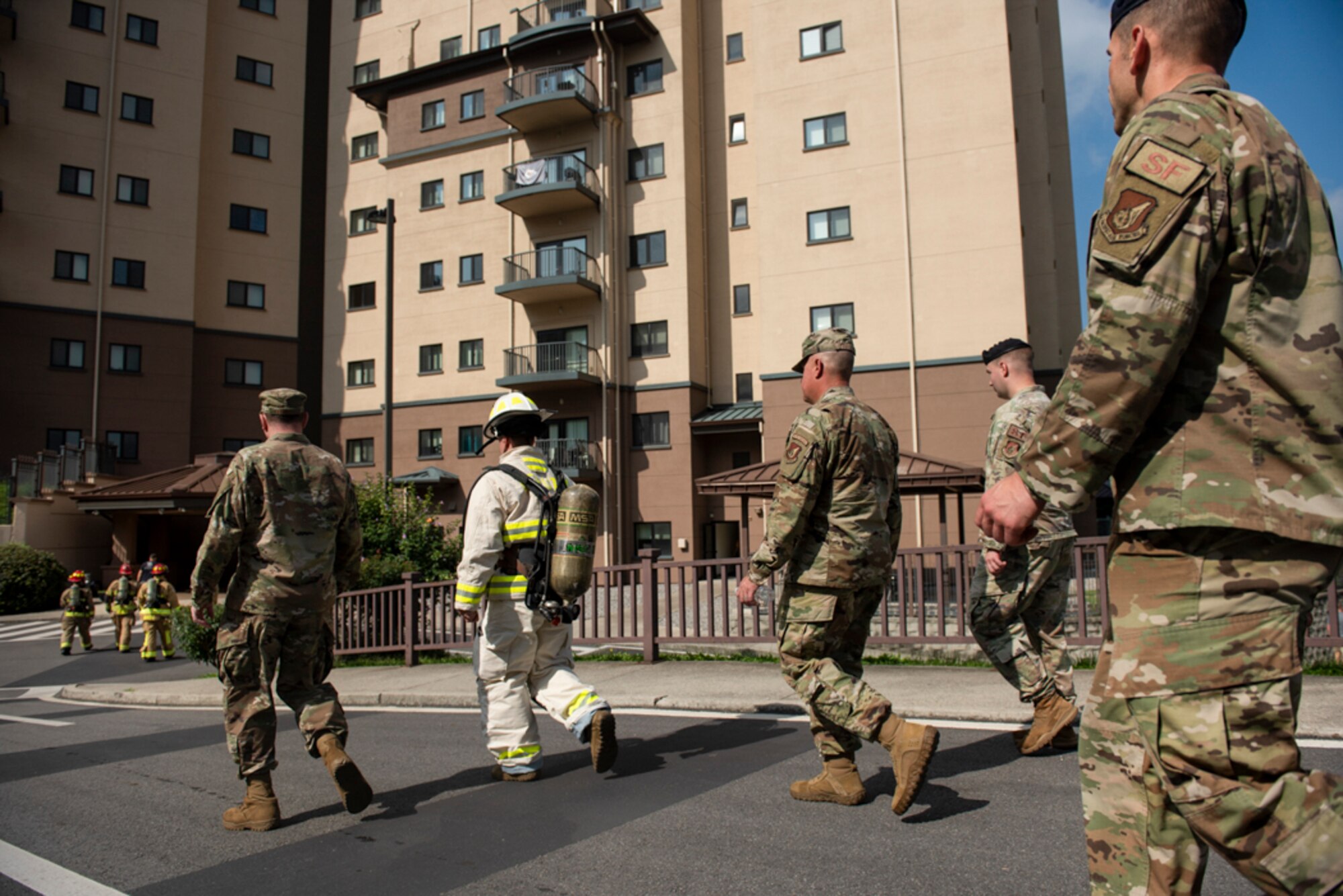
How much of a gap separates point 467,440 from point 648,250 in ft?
31.1

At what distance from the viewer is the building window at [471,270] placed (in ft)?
106

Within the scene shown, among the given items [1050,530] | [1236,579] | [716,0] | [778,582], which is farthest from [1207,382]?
[716,0]

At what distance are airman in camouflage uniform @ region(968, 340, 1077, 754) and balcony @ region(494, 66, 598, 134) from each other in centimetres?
2720

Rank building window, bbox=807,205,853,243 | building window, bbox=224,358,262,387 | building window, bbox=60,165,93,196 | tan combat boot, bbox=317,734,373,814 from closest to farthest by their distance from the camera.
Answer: tan combat boot, bbox=317,734,373,814, building window, bbox=807,205,853,243, building window, bbox=60,165,93,196, building window, bbox=224,358,262,387

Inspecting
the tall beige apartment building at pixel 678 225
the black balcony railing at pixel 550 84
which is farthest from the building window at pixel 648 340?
the black balcony railing at pixel 550 84

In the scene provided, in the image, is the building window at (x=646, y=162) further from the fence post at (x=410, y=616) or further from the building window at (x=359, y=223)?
the fence post at (x=410, y=616)

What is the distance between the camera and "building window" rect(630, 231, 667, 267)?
29641 mm

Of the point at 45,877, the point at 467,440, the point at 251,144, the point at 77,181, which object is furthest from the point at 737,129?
the point at 45,877

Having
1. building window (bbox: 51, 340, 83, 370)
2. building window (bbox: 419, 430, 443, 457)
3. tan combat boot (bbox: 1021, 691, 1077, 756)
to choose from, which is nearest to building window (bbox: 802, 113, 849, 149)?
building window (bbox: 419, 430, 443, 457)

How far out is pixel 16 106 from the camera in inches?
1226

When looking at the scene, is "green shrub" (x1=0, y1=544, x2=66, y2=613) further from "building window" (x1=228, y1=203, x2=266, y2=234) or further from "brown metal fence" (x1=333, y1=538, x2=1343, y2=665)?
"brown metal fence" (x1=333, y1=538, x2=1343, y2=665)

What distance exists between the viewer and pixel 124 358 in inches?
1275

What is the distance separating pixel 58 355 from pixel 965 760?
117ft

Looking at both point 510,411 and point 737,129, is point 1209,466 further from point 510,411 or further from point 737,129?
point 737,129
